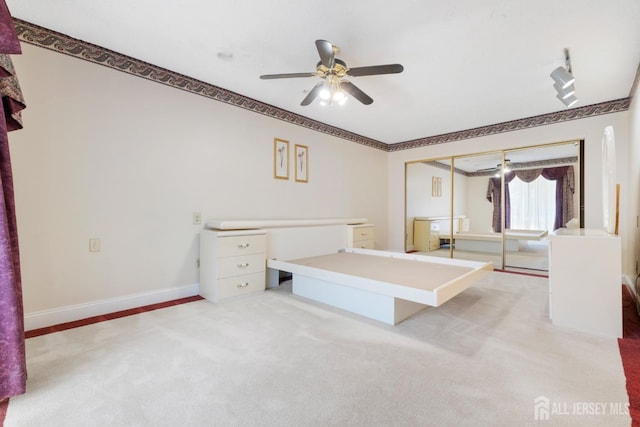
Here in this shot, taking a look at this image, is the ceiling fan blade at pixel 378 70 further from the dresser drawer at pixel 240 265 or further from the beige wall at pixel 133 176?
the dresser drawer at pixel 240 265

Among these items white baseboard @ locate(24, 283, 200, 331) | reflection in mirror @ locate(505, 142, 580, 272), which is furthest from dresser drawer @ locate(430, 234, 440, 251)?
white baseboard @ locate(24, 283, 200, 331)

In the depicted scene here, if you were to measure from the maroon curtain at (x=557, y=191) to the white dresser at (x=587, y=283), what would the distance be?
7.70 feet

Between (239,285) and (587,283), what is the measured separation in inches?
121

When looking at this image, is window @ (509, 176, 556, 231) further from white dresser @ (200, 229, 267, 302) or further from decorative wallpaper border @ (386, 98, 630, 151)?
white dresser @ (200, 229, 267, 302)

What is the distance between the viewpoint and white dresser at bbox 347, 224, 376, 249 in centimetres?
439

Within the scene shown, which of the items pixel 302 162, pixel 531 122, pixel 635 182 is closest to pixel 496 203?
pixel 531 122

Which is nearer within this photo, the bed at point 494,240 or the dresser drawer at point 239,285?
the dresser drawer at point 239,285

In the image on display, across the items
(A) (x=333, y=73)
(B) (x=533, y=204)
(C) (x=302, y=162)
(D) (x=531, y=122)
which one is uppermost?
(D) (x=531, y=122)

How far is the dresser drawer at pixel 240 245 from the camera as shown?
9.35 ft

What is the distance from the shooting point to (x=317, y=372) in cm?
157

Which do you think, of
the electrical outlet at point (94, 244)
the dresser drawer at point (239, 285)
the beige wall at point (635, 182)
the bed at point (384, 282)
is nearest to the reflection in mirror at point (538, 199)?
the beige wall at point (635, 182)

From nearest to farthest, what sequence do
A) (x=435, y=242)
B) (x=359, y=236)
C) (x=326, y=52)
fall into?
1. (x=326, y=52)
2. (x=359, y=236)
3. (x=435, y=242)

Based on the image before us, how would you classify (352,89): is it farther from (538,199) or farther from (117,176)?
(538,199)

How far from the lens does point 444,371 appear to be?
1584mm
